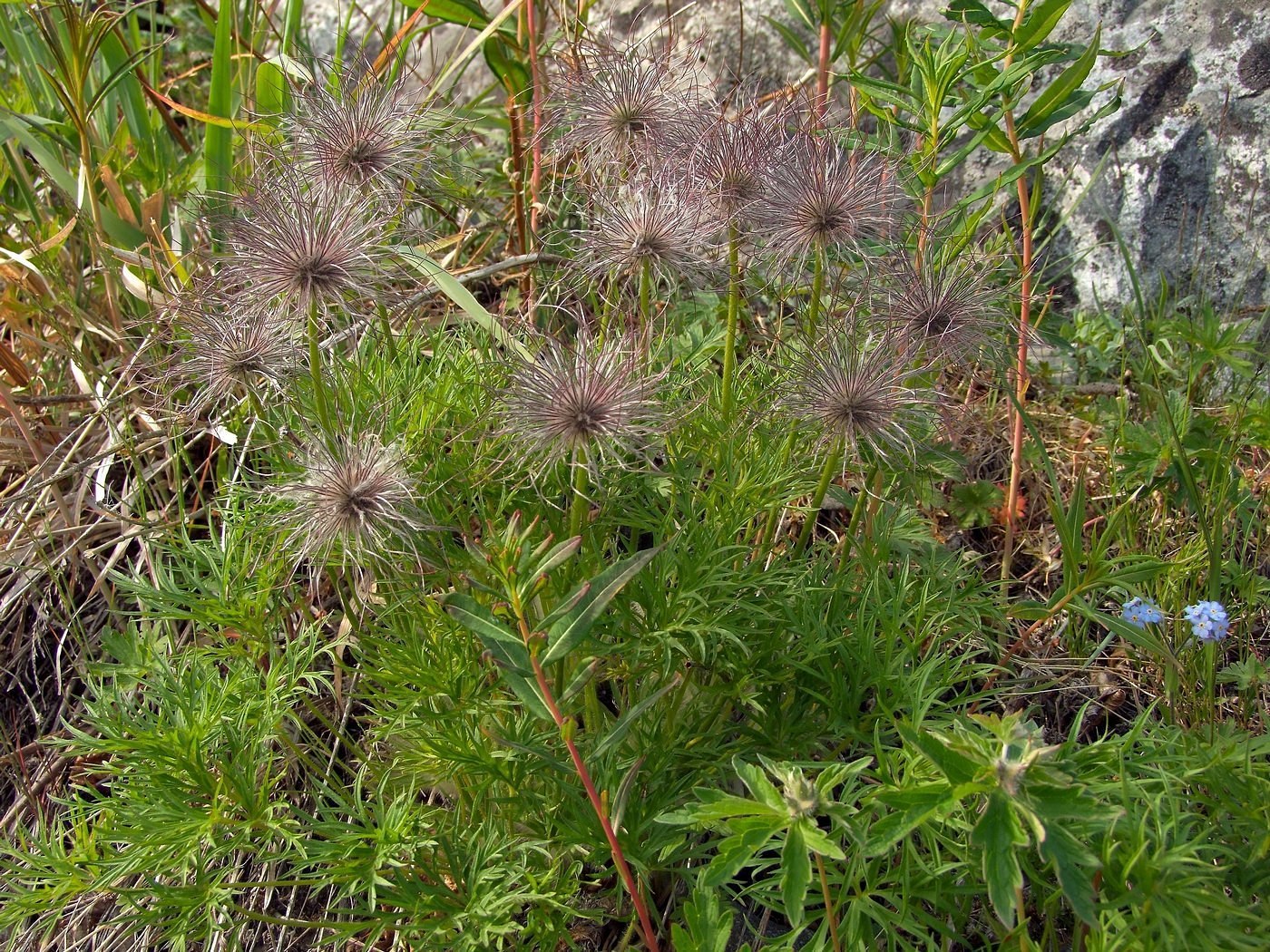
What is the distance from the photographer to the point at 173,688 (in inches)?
74.2

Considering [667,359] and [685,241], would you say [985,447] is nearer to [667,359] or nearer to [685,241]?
[667,359]

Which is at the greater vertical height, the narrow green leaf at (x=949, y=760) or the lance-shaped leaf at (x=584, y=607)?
the narrow green leaf at (x=949, y=760)

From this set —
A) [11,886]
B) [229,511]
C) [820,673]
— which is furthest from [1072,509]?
[11,886]

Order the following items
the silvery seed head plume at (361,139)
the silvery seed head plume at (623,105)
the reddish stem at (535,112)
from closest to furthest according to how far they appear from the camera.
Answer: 1. the silvery seed head plume at (361,139)
2. the silvery seed head plume at (623,105)
3. the reddish stem at (535,112)

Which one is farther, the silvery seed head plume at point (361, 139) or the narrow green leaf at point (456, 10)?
the narrow green leaf at point (456, 10)

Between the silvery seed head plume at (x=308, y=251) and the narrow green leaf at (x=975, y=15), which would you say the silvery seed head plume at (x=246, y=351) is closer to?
the silvery seed head plume at (x=308, y=251)

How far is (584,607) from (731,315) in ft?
Answer: 2.05

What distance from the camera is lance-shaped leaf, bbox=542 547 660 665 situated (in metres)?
1.52

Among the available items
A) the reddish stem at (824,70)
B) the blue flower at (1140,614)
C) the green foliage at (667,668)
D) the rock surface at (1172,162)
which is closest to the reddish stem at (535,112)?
the green foliage at (667,668)

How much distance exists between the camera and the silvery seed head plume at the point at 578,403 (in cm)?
159

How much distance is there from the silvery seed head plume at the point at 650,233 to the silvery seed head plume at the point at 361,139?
380 millimetres

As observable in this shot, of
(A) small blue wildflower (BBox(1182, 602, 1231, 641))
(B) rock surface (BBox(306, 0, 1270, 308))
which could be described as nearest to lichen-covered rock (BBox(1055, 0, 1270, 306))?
(B) rock surface (BBox(306, 0, 1270, 308))

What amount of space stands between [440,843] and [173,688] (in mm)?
550

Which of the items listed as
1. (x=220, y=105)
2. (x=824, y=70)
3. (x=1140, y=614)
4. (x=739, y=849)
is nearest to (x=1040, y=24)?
(x=824, y=70)
